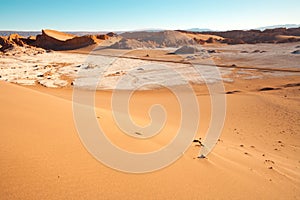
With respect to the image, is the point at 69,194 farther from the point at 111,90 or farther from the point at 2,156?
the point at 111,90

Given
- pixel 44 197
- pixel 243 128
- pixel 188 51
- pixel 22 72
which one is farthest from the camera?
pixel 188 51

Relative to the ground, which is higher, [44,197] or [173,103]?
[44,197]

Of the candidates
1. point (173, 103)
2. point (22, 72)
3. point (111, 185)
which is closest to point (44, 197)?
point (111, 185)

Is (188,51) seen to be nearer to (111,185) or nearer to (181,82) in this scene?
(181,82)

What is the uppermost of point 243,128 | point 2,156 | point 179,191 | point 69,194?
point 2,156

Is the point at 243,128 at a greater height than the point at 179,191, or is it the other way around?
the point at 179,191

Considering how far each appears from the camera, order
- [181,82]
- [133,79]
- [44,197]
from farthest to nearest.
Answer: [133,79] → [181,82] → [44,197]

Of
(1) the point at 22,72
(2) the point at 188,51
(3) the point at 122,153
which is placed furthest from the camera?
(2) the point at 188,51

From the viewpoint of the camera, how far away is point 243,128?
8.39 metres

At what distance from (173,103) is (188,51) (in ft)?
82.1

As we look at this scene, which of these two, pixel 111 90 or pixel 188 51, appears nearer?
pixel 111 90

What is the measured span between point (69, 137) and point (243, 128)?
6617mm

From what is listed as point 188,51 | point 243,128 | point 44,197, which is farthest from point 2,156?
point 188,51

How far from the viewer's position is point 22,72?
67.7 ft
